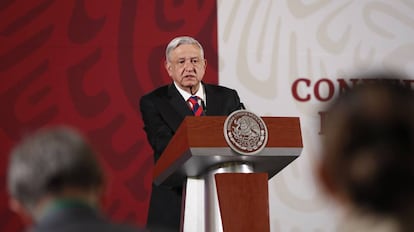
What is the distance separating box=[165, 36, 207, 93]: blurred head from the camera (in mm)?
3488

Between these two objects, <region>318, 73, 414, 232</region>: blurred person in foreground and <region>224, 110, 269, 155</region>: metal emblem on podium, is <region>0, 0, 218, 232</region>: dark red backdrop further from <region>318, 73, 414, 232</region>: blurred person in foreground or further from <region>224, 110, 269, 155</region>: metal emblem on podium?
<region>318, 73, 414, 232</region>: blurred person in foreground

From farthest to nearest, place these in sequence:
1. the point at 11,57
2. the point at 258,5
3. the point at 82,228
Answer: the point at 258,5 → the point at 11,57 → the point at 82,228

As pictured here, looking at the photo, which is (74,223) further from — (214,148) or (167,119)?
(167,119)

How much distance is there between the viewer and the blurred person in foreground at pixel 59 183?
104cm

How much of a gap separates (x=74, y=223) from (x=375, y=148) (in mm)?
445

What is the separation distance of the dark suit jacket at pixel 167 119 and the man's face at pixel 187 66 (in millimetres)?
74

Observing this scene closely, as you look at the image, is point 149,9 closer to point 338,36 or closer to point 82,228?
point 338,36

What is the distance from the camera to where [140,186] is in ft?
16.0

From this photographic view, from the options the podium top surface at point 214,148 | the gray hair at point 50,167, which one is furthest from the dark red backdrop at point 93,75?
the gray hair at point 50,167

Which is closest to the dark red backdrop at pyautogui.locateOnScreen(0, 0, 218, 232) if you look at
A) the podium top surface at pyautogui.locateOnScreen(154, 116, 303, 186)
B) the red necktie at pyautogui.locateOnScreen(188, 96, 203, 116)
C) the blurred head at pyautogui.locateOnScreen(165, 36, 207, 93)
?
the blurred head at pyautogui.locateOnScreen(165, 36, 207, 93)

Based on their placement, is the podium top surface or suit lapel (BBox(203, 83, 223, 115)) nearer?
the podium top surface

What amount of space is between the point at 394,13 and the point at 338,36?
0.52 m

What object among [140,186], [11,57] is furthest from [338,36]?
[11,57]

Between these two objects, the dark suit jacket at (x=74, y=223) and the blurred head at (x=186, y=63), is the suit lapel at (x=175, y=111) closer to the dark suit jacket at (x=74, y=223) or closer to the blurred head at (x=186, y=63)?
the blurred head at (x=186, y=63)
